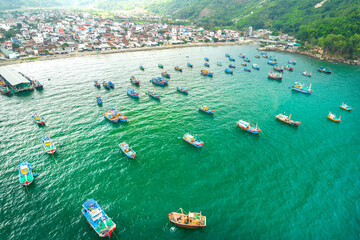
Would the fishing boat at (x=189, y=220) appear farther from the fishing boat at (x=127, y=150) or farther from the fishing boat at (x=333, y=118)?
the fishing boat at (x=333, y=118)

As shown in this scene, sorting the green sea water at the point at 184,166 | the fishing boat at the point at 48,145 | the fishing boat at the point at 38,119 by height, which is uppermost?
the fishing boat at the point at 38,119

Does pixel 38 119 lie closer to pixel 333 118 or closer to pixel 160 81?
pixel 160 81

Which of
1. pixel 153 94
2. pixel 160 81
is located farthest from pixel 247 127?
pixel 160 81

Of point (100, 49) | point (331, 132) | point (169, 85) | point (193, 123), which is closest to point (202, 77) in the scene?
point (169, 85)

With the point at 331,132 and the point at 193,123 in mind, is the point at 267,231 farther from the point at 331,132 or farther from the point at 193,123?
the point at 331,132

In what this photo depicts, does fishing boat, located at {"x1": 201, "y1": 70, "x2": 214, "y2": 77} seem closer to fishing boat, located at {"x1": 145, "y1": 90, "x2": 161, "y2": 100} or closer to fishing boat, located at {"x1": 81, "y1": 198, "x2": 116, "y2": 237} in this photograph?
fishing boat, located at {"x1": 145, "y1": 90, "x2": 161, "y2": 100}

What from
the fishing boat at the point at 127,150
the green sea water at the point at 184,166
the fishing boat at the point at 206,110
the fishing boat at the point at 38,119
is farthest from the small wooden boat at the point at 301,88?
the fishing boat at the point at 38,119
